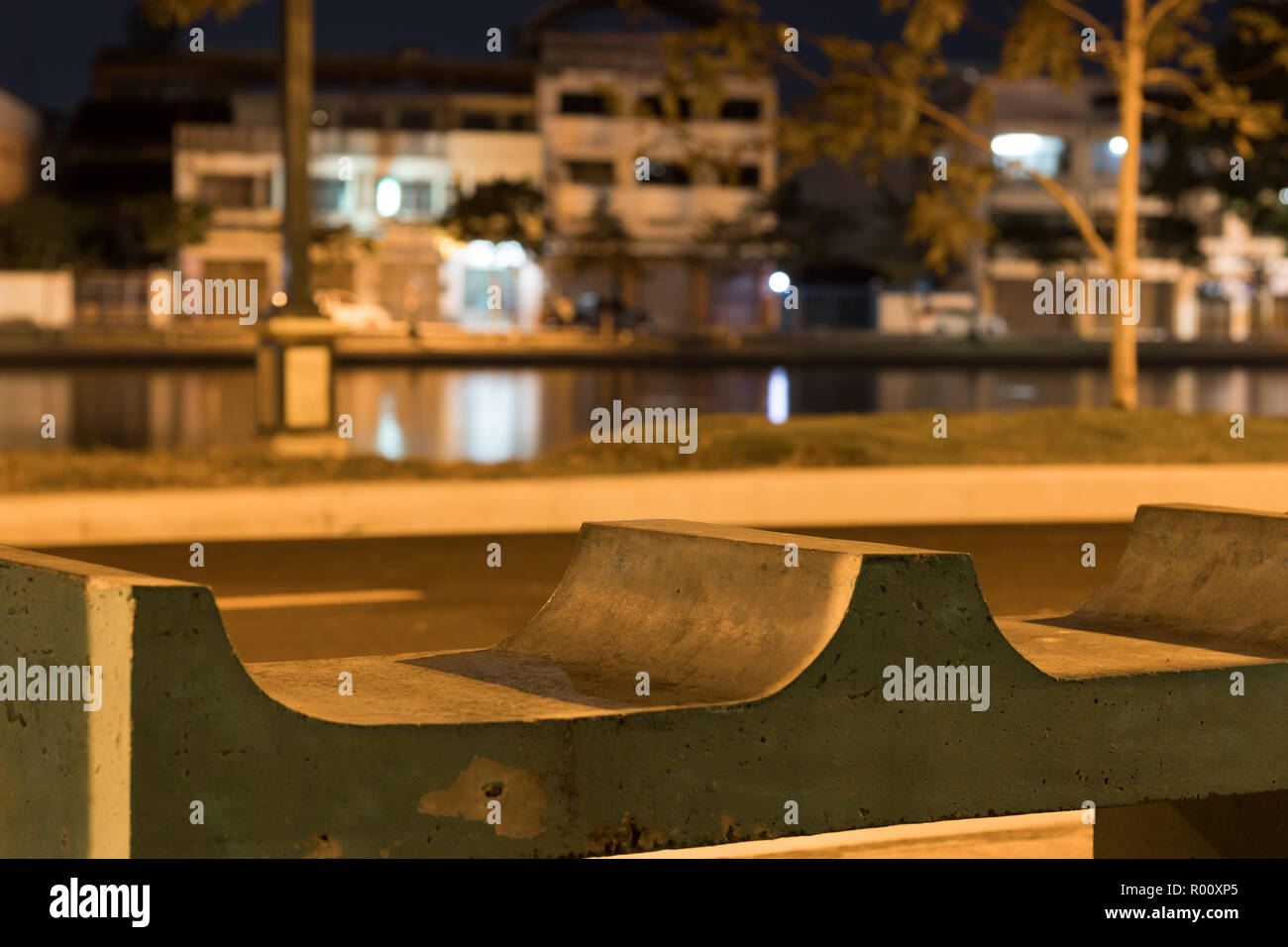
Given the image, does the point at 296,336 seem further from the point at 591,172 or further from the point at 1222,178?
the point at 591,172

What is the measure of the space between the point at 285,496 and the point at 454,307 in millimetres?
71578

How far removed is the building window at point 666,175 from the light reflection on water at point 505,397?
3502 centimetres

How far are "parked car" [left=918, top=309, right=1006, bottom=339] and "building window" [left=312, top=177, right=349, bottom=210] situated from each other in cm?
2427

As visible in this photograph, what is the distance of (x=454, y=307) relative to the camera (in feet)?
280

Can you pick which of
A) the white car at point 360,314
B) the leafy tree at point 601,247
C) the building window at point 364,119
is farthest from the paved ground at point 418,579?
the building window at point 364,119

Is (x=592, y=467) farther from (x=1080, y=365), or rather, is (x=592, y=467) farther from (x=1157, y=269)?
(x=1157, y=269)

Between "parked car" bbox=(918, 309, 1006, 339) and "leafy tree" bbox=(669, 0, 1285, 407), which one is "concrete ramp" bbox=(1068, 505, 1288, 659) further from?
"parked car" bbox=(918, 309, 1006, 339)

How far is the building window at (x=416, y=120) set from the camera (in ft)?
287

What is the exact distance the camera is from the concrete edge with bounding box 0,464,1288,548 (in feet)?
45.3

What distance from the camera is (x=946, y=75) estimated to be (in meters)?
20.5

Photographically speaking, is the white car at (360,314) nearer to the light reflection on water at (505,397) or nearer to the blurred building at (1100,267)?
the light reflection on water at (505,397)

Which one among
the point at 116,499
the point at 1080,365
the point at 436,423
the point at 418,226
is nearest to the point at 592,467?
the point at 116,499

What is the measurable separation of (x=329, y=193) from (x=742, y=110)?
1880 cm
